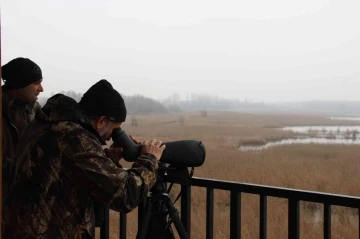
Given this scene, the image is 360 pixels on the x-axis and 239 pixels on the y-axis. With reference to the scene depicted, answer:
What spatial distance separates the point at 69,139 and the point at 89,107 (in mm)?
105

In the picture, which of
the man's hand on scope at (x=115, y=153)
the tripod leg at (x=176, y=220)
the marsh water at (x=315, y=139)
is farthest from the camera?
the marsh water at (x=315, y=139)

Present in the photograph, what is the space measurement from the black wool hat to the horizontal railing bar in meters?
0.72

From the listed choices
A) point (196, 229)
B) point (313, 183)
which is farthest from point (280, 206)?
point (313, 183)

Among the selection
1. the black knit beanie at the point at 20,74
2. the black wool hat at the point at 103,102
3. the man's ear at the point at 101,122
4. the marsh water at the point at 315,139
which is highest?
the black knit beanie at the point at 20,74

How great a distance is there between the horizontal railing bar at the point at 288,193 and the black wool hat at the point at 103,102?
28.5 inches

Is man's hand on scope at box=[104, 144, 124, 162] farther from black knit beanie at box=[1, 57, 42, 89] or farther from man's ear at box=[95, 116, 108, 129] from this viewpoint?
black knit beanie at box=[1, 57, 42, 89]

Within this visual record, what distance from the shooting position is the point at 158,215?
1.87m

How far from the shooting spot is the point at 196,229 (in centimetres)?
704

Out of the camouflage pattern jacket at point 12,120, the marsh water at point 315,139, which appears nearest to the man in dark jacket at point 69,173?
the camouflage pattern jacket at point 12,120

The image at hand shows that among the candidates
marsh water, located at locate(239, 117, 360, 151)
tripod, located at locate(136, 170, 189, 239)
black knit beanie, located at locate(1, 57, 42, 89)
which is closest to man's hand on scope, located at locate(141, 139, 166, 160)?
tripod, located at locate(136, 170, 189, 239)

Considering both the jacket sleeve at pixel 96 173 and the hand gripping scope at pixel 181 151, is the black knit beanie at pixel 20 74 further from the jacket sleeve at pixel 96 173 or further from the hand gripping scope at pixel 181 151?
the jacket sleeve at pixel 96 173

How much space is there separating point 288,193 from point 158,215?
18.0 inches

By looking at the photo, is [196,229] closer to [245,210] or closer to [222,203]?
[245,210]

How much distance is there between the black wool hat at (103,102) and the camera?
1415mm
